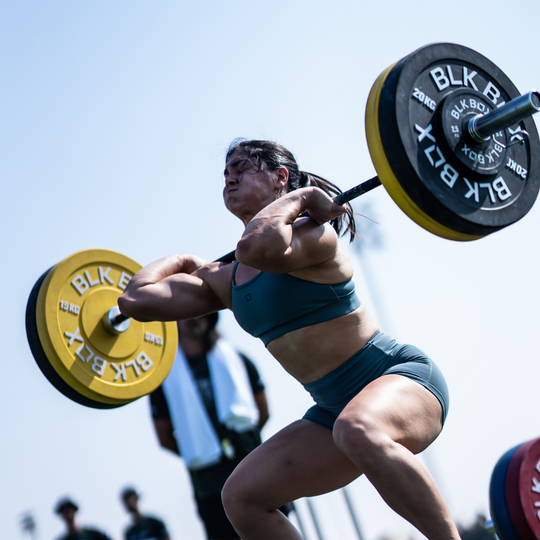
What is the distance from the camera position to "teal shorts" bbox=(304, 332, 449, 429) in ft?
5.80

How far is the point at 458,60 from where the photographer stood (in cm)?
186

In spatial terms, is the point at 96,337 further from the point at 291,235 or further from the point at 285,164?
the point at 291,235

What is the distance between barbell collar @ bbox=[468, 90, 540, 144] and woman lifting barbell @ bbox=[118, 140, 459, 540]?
40 cm

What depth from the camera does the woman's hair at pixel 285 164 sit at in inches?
84.5

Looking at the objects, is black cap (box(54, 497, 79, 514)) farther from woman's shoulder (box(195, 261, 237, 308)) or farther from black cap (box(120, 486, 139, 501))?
woman's shoulder (box(195, 261, 237, 308))

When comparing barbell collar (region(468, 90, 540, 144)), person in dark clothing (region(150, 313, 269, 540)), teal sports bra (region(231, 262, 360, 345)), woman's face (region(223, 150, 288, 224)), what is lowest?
person in dark clothing (region(150, 313, 269, 540))

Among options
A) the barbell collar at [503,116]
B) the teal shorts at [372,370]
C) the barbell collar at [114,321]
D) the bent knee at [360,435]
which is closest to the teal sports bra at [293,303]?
the teal shorts at [372,370]

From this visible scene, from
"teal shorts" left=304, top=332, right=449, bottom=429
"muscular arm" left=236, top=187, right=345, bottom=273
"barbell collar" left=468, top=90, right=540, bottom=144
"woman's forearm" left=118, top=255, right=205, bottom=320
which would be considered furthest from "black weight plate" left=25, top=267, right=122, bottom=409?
"barbell collar" left=468, top=90, right=540, bottom=144

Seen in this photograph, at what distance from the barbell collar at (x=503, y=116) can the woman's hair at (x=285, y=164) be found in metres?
0.48

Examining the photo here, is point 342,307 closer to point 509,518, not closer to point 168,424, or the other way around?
point 509,518

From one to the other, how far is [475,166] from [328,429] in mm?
846

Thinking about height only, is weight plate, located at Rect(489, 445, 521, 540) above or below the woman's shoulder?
below

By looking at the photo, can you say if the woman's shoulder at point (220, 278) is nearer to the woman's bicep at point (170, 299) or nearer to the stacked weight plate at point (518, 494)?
the woman's bicep at point (170, 299)

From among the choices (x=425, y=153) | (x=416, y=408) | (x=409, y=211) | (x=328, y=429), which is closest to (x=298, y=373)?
(x=328, y=429)
